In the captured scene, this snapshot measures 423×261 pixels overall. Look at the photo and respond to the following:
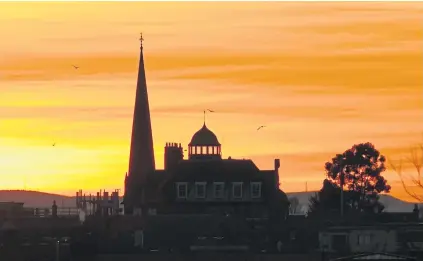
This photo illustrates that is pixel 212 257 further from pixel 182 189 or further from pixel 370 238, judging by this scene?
pixel 182 189

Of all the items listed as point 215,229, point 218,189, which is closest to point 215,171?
point 218,189

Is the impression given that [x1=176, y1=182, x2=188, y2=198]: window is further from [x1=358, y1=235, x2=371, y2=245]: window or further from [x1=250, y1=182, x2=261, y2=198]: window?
[x1=358, y1=235, x2=371, y2=245]: window

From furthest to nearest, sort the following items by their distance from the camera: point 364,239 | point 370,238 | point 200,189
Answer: point 200,189
point 370,238
point 364,239

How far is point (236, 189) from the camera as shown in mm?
198000

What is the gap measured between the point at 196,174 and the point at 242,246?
134ft

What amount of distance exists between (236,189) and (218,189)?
1764mm

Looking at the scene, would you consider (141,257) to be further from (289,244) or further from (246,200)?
(246,200)

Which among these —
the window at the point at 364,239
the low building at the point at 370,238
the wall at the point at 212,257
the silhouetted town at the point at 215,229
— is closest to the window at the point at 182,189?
the silhouetted town at the point at 215,229

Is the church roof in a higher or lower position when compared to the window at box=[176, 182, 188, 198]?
higher

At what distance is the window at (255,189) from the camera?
197m

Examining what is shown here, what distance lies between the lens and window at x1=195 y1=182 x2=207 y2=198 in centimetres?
19804

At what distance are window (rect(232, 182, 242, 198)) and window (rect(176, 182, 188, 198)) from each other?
4.61 meters

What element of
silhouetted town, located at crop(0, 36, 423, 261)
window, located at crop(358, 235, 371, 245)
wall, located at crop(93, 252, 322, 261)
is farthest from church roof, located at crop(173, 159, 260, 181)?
wall, located at crop(93, 252, 322, 261)

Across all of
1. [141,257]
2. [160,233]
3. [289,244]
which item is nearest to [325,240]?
[289,244]
